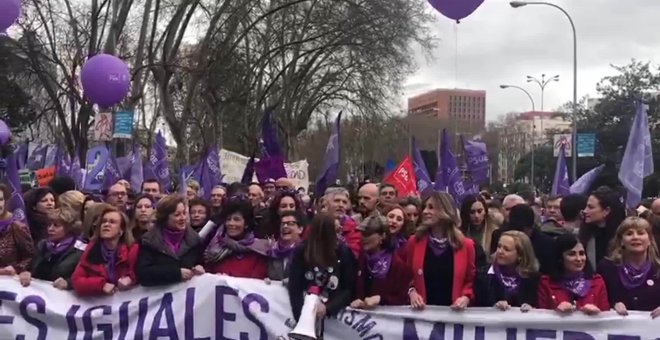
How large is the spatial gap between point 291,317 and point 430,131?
70.5 metres

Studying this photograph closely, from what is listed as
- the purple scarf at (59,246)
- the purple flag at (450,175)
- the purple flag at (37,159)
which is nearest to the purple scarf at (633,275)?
the purple scarf at (59,246)

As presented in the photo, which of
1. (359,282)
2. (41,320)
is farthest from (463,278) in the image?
(41,320)

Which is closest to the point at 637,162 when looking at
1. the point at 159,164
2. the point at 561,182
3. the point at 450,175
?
the point at 561,182

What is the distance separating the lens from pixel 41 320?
232 inches

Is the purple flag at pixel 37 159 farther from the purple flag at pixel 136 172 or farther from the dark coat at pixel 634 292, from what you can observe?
the dark coat at pixel 634 292

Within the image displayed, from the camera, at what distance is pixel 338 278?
5.29 metres

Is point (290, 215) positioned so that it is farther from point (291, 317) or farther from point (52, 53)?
point (52, 53)

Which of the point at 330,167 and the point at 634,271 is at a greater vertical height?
the point at 330,167

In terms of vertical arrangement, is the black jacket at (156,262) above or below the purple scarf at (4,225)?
below

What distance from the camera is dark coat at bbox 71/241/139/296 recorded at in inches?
222

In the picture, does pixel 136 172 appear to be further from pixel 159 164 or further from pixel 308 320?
pixel 308 320

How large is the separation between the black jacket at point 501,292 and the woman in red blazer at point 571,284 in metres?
0.05

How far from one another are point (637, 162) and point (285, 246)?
4.22 m

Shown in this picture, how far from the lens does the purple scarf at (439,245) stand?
5.46 m
